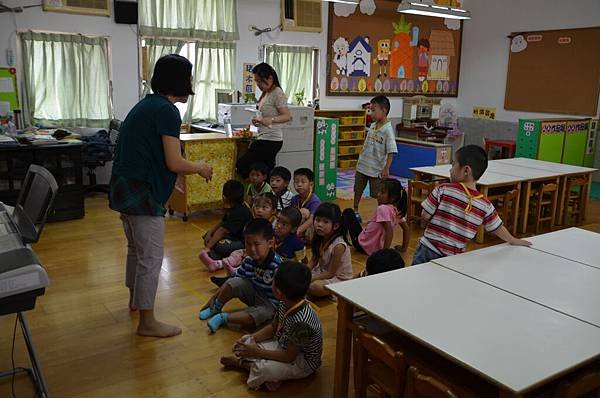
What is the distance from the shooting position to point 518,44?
9.12m

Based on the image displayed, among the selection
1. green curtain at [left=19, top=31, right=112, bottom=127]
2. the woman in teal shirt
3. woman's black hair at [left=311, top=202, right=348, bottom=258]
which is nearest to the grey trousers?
the woman in teal shirt

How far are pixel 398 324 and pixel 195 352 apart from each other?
1417 mm

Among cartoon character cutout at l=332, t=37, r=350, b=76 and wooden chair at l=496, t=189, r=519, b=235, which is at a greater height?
cartoon character cutout at l=332, t=37, r=350, b=76

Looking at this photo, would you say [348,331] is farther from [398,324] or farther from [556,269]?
[556,269]

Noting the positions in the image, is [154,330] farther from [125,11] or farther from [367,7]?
[367,7]

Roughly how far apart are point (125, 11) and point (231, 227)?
152 inches

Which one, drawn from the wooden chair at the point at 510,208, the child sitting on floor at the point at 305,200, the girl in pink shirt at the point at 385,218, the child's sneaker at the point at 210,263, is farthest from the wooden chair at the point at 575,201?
the child's sneaker at the point at 210,263

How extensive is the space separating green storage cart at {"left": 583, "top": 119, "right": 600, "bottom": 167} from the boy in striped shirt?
5891 mm

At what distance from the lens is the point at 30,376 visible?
8.21ft

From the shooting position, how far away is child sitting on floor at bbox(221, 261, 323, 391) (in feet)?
7.73

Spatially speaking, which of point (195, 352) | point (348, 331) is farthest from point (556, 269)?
point (195, 352)

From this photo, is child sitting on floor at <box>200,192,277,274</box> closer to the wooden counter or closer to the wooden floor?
the wooden floor

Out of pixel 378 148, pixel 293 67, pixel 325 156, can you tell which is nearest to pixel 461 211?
pixel 378 148

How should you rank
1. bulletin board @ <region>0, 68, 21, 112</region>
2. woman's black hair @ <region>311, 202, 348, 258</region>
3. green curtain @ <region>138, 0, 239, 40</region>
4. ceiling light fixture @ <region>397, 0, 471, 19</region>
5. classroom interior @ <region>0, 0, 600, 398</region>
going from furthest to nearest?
ceiling light fixture @ <region>397, 0, 471, 19</region> → green curtain @ <region>138, 0, 239, 40</region> → bulletin board @ <region>0, 68, 21, 112</region> → woman's black hair @ <region>311, 202, 348, 258</region> → classroom interior @ <region>0, 0, 600, 398</region>
